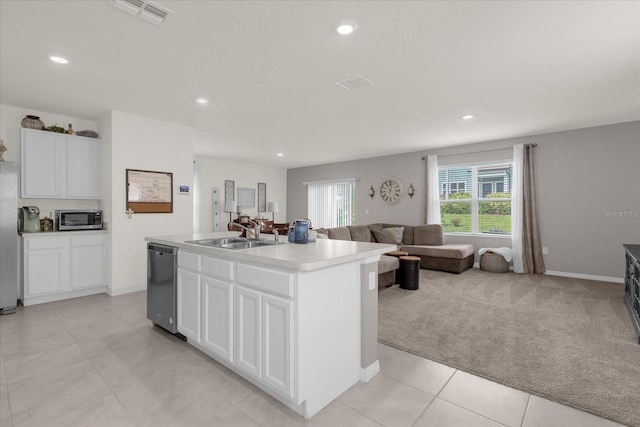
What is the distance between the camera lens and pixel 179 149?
4.77 meters

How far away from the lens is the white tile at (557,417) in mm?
1688

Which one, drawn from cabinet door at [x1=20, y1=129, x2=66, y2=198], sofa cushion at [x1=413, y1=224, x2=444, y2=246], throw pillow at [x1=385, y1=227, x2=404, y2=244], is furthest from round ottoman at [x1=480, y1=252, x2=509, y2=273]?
cabinet door at [x1=20, y1=129, x2=66, y2=198]

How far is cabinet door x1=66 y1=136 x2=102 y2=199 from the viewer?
4113mm

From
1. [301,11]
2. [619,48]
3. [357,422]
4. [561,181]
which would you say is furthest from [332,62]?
[561,181]

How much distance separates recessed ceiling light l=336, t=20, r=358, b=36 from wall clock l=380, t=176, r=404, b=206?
5.25 meters

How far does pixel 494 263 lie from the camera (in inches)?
221

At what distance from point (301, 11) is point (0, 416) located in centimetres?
304

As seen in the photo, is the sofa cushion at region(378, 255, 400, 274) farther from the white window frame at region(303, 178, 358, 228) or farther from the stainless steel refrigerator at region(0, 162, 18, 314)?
the stainless steel refrigerator at region(0, 162, 18, 314)

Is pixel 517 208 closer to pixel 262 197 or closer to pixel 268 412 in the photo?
pixel 268 412

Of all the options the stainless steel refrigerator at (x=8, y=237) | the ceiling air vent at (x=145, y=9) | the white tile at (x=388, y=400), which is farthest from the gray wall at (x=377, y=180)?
the stainless steel refrigerator at (x=8, y=237)

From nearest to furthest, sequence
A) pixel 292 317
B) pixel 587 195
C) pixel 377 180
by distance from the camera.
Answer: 1. pixel 292 317
2. pixel 587 195
3. pixel 377 180

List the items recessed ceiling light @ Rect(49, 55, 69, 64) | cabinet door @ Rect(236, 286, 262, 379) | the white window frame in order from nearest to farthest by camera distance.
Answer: cabinet door @ Rect(236, 286, 262, 379), recessed ceiling light @ Rect(49, 55, 69, 64), the white window frame

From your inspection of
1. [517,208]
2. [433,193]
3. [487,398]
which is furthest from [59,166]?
[517,208]

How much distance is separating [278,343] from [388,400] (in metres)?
0.79
